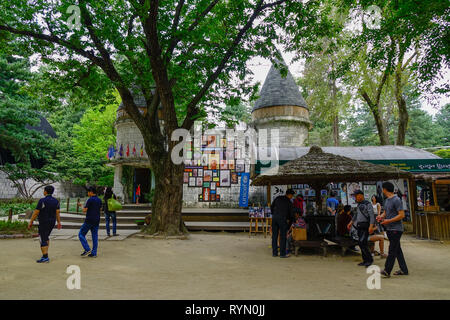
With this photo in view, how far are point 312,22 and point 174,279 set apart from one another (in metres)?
9.92

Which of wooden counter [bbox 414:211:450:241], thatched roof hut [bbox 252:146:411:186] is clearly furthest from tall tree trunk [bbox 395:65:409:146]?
thatched roof hut [bbox 252:146:411:186]

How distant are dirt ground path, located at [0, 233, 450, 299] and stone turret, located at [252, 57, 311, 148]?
42.8ft

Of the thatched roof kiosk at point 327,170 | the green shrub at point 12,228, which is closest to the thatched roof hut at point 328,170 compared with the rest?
the thatched roof kiosk at point 327,170

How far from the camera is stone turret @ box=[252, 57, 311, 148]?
2095 centimetres

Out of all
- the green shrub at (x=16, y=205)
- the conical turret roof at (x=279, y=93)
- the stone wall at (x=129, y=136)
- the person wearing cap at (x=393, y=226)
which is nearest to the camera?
the person wearing cap at (x=393, y=226)

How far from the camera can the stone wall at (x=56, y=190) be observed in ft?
Result: 68.2

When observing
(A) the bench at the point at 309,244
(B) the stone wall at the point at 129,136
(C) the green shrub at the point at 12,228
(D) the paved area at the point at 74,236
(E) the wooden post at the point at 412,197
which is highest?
(B) the stone wall at the point at 129,136

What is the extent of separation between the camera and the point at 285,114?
20875mm

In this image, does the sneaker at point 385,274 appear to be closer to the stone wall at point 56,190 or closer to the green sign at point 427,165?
the green sign at point 427,165

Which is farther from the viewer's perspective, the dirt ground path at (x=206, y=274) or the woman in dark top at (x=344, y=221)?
the woman in dark top at (x=344, y=221)

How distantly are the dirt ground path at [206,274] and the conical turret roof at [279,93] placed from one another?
14.3 metres

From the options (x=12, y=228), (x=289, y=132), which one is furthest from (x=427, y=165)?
(x=12, y=228)

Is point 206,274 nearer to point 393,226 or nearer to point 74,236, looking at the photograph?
point 393,226

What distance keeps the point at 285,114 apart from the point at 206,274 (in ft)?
56.1
